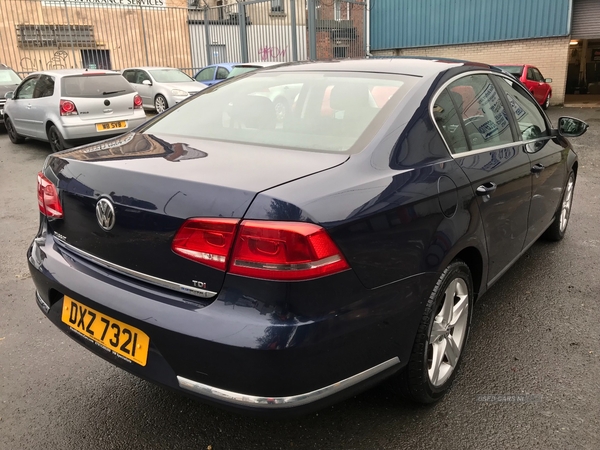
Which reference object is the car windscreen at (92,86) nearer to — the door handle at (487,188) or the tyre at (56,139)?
the tyre at (56,139)

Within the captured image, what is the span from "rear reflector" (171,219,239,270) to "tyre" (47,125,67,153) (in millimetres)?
7762

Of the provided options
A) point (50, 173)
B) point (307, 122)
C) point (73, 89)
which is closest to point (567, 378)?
point (307, 122)

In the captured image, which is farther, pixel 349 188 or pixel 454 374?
pixel 454 374

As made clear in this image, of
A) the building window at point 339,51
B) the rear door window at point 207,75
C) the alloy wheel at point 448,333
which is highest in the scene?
the building window at point 339,51

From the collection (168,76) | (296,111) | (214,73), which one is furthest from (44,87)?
(296,111)

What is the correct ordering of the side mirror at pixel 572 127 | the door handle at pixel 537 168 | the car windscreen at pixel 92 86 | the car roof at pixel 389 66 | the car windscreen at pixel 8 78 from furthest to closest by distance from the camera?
1. the car windscreen at pixel 8 78
2. the car windscreen at pixel 92 86
3. the side mirror at pixel 572 127
4. the door handle at pixel 537 168
5. the car roof at pixel 389 66

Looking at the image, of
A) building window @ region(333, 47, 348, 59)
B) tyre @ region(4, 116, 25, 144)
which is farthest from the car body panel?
building window @ region(333, 47, 348, 59)

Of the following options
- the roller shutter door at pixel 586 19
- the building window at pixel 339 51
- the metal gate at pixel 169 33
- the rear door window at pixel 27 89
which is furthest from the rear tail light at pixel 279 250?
the building window at pixel 339 51

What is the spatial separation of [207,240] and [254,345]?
0.39 metres

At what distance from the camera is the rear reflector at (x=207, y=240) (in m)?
1.71

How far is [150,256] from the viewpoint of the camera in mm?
1897

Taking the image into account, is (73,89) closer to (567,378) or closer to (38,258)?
(38,258)

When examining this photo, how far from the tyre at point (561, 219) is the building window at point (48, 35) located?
64.9 feet

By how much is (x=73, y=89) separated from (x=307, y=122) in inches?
297
